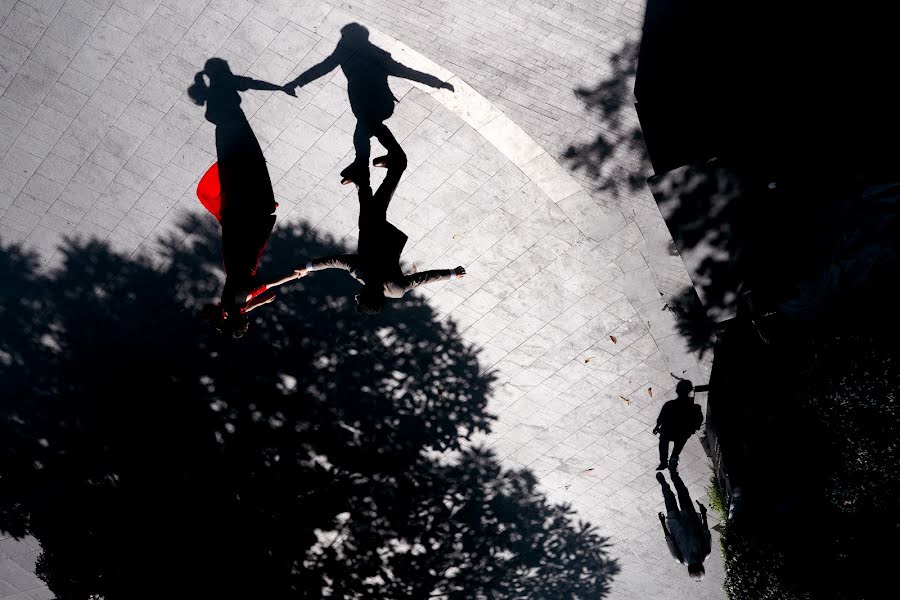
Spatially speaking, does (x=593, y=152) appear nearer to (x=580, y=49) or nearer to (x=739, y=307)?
(x=580, y=49)

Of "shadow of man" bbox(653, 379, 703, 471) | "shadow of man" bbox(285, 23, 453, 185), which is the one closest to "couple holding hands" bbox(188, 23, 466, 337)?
"shadow of man" bbox(285, 23, 453, 185)

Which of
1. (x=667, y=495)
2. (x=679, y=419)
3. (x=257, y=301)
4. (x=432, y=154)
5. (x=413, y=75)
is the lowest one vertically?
(x=257, y=301)

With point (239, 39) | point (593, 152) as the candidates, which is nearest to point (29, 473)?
point (239, 39)

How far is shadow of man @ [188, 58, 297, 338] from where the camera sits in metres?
7.95

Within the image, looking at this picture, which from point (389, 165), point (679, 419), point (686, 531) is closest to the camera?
point (389, 165)

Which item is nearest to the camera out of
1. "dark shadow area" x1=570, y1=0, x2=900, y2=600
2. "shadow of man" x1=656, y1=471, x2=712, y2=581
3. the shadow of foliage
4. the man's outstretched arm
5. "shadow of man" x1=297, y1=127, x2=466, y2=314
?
"dark shadow area" x1=570, y1=0, x2=900, y2=600

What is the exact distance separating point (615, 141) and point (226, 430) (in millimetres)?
8110

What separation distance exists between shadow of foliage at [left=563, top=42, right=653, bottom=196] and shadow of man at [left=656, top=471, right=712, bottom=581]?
5294 mm

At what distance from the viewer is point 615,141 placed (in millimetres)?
8211

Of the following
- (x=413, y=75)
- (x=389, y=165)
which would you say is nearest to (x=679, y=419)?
(x=389, y=165)

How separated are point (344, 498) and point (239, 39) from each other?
7.76 metres

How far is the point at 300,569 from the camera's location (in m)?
8.91

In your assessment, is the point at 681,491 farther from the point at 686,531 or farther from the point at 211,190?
the point at 211,190

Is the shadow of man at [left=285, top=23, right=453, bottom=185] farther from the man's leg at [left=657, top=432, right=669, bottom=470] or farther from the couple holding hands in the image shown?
the man's leg at [left=657, top=432, right=669, bottom=470]
